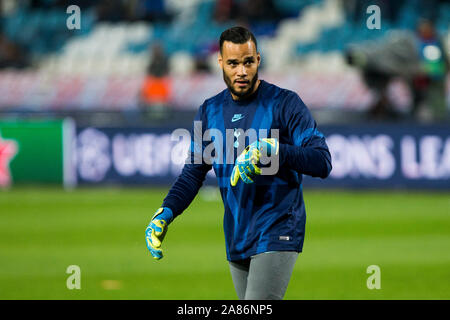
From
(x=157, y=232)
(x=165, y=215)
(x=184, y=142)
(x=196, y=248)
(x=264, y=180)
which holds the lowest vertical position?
(x=196, y=248)

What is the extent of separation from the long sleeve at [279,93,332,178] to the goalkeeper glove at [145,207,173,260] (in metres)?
0.93

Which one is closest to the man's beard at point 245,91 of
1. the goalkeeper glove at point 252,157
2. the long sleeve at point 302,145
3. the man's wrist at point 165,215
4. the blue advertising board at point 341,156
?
the long sleeve at point 302,145

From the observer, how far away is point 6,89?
23938 millimetres

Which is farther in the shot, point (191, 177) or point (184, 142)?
point (184, 142)

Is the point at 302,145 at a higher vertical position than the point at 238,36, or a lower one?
lower

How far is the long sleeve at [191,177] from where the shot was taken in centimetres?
570

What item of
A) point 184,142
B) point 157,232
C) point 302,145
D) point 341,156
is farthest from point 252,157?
point 184,142

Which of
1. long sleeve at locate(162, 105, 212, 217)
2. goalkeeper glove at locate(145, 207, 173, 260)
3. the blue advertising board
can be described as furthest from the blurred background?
goalkeeper glove at locate(145, 207, 173, 260)

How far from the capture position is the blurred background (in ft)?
34.8

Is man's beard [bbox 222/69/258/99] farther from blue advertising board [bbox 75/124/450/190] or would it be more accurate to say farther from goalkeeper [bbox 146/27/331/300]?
blue advertising board [bbox 75/124/450/190]

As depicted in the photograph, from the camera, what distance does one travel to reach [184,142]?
59.8ft

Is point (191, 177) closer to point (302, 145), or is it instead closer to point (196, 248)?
point (302, 145)

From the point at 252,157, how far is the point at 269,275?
76 centimetres
